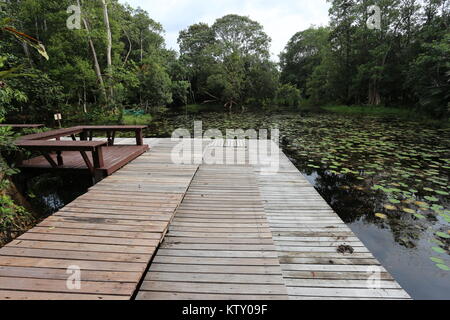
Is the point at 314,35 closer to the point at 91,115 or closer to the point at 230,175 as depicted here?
the point at 91,115

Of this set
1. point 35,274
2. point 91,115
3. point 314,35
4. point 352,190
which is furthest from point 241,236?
point 314,35

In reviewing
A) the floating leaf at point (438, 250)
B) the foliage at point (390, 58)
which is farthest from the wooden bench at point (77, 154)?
the foliage at point (390, 58)

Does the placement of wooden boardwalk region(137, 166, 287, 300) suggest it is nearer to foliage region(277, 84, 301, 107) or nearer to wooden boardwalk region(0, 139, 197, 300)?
wooden boardwalk region(0, 139, 197, 300)

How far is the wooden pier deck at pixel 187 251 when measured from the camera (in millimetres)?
1472

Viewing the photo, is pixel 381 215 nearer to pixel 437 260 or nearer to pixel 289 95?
pixel 437 260

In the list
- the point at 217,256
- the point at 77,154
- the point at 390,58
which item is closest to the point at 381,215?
the point at 217,256

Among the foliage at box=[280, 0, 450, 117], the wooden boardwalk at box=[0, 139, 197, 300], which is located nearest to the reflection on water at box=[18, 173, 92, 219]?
the wooden boardwalk at box=[0, 139, 197, 300]

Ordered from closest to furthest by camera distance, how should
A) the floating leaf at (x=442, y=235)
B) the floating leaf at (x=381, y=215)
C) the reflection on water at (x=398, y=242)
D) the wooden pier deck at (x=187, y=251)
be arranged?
the wooden pier deck at (x=187, y=251) < the reflection on water at (x=398, y=242) < the floating leaf at (x=442, y=235) < the floating leaf at (x=381, y=215)

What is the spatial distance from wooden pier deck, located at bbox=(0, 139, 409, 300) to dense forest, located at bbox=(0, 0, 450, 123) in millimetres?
1507

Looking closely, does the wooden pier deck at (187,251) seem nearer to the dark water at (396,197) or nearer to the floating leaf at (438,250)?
the dark water at (396,197)

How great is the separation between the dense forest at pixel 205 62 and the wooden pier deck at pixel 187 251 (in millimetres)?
1507

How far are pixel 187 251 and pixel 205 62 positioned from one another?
1108 inches

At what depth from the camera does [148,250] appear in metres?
1.73

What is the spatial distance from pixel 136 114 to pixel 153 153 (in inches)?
465
